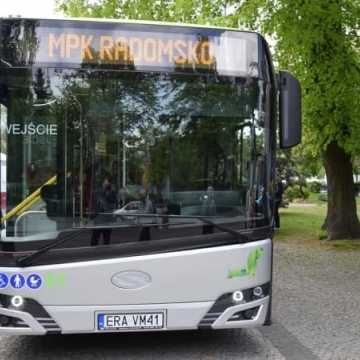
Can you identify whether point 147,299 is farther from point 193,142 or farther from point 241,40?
point 241,40

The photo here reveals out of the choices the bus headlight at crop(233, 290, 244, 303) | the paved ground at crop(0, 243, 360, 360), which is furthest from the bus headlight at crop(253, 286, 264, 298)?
the paved ground at crop(0, 243, 360, 360)

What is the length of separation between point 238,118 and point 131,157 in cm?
99

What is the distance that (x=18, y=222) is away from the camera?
18.3ft

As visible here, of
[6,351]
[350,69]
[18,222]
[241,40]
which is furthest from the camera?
[350,69]

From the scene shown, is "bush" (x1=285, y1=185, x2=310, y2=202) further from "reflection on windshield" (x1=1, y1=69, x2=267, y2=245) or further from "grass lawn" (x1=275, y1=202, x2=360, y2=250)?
"reflection on windshield" (x1=1, y1=69, x2=267, y2=245)

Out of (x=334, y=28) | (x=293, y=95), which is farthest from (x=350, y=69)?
(x=293, y=95)

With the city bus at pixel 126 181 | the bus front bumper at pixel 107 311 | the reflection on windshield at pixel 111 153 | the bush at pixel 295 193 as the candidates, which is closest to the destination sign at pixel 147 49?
the city bus at pixel 126 181

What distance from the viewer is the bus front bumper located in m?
5.62

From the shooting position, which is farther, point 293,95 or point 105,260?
point 293,95

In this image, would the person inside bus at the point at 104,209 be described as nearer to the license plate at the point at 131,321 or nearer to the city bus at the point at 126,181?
the city bus at the point at 126,181

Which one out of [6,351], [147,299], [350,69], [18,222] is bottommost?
[6,351]

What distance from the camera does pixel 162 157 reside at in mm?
5777

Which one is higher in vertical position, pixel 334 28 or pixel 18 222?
pixel 334 28

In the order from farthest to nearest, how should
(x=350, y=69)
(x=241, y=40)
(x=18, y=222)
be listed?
(x=350, y=69), (x=241, y=40), (x=18, y=222)
